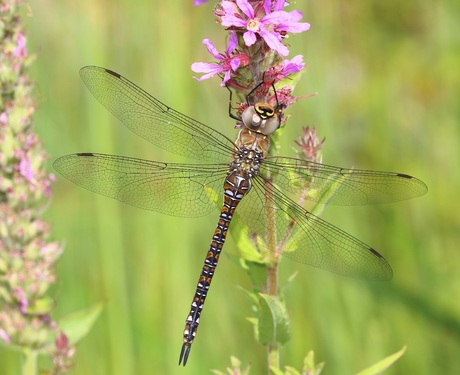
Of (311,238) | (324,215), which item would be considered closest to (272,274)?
(311,238)

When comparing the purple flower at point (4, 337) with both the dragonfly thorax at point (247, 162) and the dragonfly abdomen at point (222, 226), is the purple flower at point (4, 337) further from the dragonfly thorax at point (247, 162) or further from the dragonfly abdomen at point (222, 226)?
the dragonfly thorax at point (247, 162)

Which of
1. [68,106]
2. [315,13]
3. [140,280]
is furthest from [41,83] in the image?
[315,13]

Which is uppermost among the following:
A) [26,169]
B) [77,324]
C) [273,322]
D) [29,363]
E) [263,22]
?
[263,22]

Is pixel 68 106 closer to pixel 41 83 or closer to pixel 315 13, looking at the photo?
pixel 41 83

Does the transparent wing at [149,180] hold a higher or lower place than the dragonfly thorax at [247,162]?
lower

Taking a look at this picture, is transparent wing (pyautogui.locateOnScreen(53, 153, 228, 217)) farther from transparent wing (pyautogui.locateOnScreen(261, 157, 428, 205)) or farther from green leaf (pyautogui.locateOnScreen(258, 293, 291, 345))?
green leaf (pyautogui.locateOnScreen(258, 293, 291, 345))

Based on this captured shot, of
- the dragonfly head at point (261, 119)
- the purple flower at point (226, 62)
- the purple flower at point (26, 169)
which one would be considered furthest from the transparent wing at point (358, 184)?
the purple flower at point (26, 169)

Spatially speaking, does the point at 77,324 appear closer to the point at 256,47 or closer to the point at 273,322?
Answer: the point at 273,322
